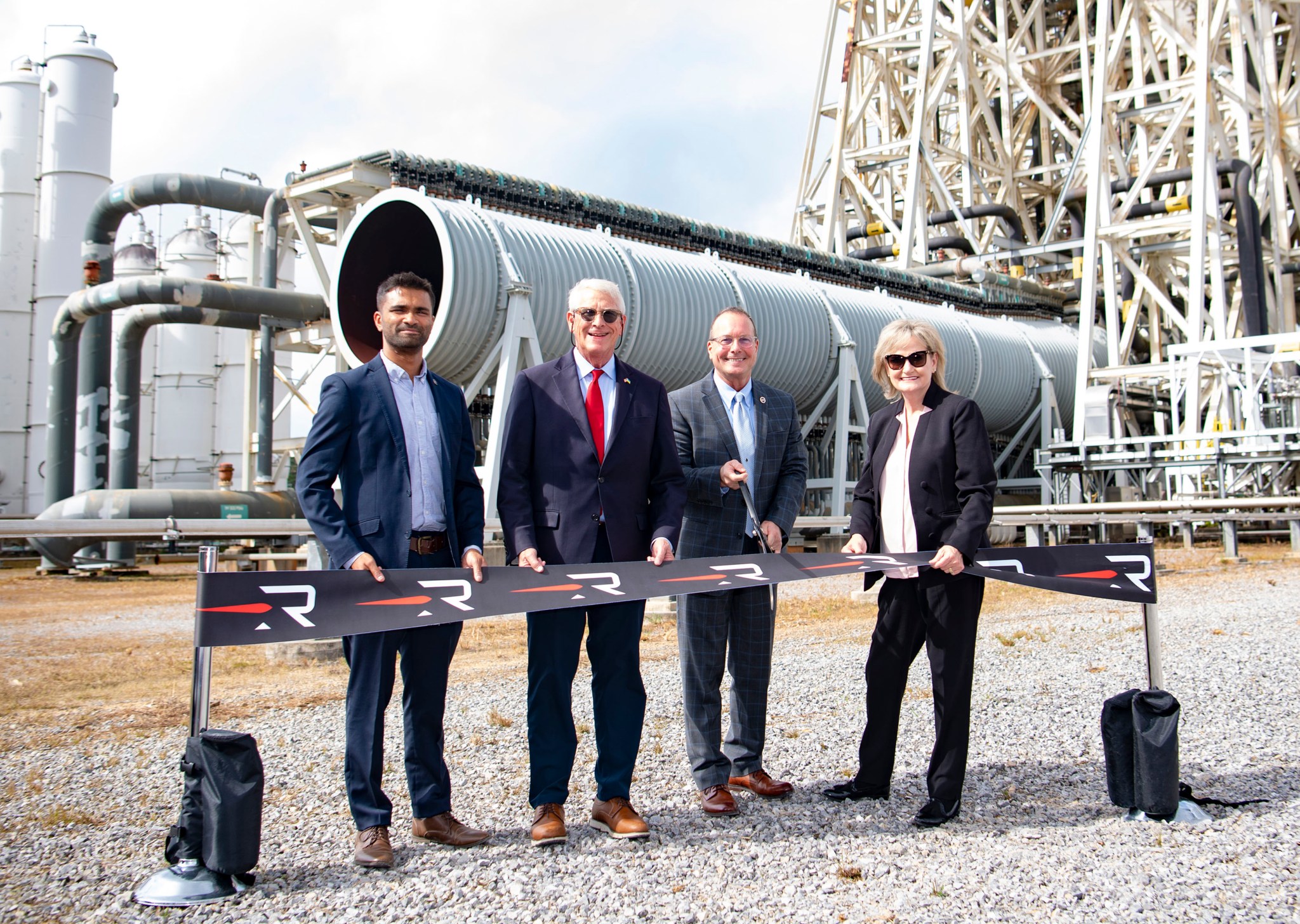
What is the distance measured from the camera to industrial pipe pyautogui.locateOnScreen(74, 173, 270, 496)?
19.6 metres

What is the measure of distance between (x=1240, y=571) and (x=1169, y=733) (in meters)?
11.0

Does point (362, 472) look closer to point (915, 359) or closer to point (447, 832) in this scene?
point (447, 832)

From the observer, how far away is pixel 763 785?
13.2 ft

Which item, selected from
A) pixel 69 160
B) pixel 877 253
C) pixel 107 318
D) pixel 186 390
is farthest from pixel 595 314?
pixel 186 390

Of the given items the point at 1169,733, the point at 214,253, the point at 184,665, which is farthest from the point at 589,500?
the point at 214,253

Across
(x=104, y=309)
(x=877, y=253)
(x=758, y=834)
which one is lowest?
(x=758, y=834)

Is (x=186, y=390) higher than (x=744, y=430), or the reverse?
(x=186, y=390)

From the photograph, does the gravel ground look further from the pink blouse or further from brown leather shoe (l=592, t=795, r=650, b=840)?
the pink blouse

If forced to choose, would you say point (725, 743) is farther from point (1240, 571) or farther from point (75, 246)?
point (75, 246)

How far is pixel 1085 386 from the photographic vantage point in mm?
21500

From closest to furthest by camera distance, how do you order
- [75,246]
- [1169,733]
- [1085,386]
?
[1169,733] → [1085,386] → [75,246]

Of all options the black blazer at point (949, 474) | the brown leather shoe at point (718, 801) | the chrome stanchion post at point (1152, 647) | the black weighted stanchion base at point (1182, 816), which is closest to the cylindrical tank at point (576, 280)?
the black blazer at point (949, 474)

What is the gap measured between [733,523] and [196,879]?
230cm

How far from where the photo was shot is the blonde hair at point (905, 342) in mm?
4121
